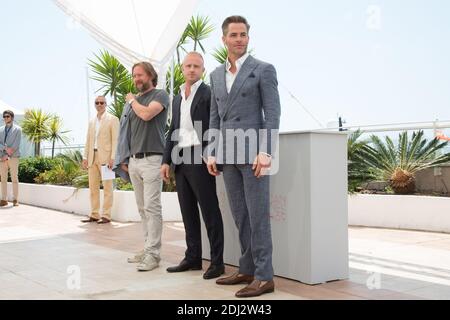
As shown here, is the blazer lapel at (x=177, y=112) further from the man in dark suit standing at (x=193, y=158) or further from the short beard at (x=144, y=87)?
the short beard at (x=144, y=87)

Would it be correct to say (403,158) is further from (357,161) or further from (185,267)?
(185,267)

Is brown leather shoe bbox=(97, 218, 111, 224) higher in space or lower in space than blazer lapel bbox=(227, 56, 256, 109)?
lower

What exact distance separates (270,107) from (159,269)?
168 centimetres

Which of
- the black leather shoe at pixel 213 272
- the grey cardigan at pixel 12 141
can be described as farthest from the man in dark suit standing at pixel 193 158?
the grey cardigan at pixel 12 141

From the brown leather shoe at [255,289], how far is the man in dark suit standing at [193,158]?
1.86 feet

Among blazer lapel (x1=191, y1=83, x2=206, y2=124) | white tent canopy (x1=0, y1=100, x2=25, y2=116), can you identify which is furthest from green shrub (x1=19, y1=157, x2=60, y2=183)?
blazer lapel (x1=191, y1=83, x2=206, y2=124)

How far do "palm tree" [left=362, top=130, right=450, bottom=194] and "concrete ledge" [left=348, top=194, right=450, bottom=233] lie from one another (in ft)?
1.52

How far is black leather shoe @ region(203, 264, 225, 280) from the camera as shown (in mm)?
3645

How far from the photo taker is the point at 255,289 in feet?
10.3

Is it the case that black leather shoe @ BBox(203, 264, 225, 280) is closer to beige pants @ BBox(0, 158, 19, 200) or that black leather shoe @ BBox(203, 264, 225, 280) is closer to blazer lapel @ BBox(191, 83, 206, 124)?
blazer lapel @ BBox(191, 83, 206, 124)

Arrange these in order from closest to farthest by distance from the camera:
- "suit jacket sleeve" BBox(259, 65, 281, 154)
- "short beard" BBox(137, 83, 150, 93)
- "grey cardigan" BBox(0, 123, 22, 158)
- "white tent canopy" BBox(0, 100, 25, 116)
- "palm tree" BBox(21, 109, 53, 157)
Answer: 1. "suit jacket sleeve" BBox(259, 65, 281, 154)
2. "short beard" BBox(137, 83, 150, 93)
3. "grey cardigan" BBox(0, 123, 22, 158)
4. "palm tree" BBox(21, 109, 53, 157)
5. "white tent canopy" BBox(0, 100, 25, 116)

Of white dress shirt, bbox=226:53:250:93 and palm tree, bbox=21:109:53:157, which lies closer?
white dress shirt, bbox=226:53:250:93
